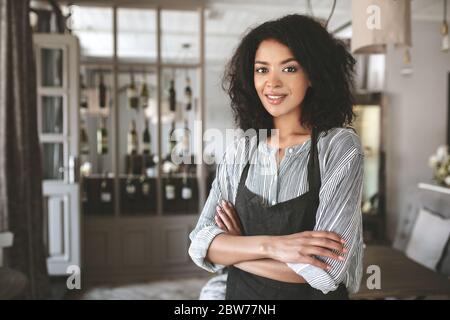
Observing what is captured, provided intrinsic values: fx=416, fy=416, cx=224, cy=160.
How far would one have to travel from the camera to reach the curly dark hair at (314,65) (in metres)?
0.74

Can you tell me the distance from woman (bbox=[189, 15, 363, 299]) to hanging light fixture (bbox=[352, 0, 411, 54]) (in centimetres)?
7

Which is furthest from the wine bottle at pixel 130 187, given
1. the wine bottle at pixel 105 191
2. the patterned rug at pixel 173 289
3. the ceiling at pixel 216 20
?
the ceiling at pixel 216 20

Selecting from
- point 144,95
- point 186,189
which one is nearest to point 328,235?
point 186,189

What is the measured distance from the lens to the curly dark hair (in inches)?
29.3

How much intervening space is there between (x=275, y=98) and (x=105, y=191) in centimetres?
253

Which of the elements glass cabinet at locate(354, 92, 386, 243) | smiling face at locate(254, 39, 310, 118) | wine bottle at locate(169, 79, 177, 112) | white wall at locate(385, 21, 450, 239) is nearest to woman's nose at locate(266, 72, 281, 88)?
smiling face at locate(254, 39, 310, 118)

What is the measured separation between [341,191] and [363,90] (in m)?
3.61

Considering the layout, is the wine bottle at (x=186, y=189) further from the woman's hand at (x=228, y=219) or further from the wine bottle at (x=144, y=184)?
the woman's hand at (x=228, y=219)

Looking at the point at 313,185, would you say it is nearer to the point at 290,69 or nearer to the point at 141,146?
the point at 290,69

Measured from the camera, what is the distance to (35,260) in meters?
2.49

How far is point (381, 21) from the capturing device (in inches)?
31.1

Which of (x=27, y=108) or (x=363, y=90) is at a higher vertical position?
(x=363, y=90)
